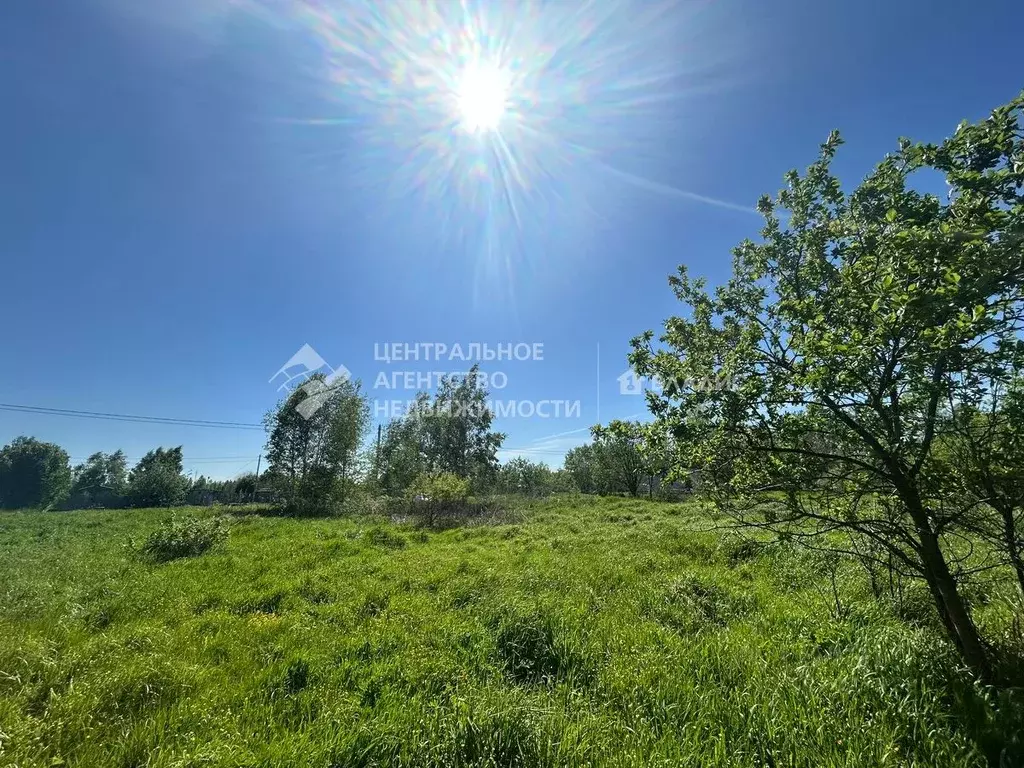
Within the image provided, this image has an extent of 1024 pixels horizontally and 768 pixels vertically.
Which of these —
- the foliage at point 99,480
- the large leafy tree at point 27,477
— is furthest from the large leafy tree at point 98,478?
the large leafy tree at point 27,477

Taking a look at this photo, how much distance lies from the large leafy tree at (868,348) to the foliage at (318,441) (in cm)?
2824

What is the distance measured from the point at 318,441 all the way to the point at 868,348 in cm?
3442

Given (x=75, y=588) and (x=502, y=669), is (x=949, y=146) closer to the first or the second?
(x=502, y=669)

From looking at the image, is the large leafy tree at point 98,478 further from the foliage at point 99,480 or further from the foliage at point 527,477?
the foliage at point 527,477

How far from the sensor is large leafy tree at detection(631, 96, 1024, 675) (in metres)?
2.60

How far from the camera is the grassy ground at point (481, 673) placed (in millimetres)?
3150

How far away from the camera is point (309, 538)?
539 inches

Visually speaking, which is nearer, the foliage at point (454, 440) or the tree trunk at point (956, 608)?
the tree trunk at point (956, 608)

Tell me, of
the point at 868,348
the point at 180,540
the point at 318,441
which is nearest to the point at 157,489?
the point at 318,441

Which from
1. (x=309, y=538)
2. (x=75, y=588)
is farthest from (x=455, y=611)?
(x=309, y=538)

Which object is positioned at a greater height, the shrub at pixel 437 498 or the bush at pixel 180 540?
the shrub at pixel 437 498

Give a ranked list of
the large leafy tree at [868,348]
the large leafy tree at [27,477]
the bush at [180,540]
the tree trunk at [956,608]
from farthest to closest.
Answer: the large leafy tree at [27,477], the bush at [180,540], the tree trunk at [956,608], the large leafy tree at [868,348]

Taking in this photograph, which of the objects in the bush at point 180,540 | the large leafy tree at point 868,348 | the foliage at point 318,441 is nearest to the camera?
the large leafy tree at point 868,348

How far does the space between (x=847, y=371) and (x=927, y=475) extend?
1542 mm
